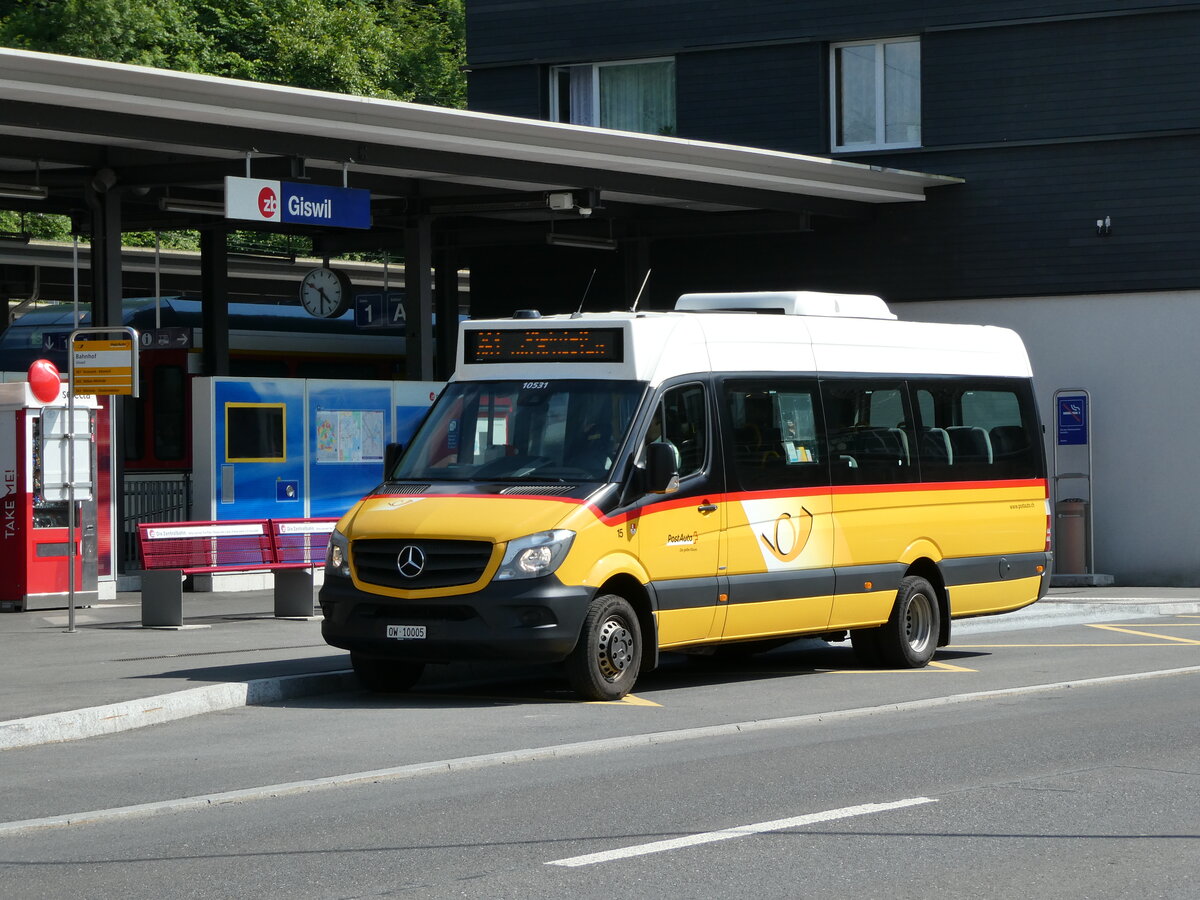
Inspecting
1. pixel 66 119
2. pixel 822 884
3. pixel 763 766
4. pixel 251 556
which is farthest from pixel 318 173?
pixel 822 884

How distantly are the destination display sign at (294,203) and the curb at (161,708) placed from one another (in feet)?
23.2

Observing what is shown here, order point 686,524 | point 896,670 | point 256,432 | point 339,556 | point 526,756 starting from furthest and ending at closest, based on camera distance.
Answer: point 256,432 < point 896,670 < point 686,524 < point 339,556 < point 526,756

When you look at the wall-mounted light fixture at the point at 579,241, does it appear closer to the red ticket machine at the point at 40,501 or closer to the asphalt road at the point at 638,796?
the red ticket machine at the point at 40,501

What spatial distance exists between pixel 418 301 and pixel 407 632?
520 inches

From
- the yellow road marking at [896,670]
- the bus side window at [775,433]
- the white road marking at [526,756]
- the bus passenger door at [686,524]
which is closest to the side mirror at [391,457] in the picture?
the bus passenger door at [686,524]

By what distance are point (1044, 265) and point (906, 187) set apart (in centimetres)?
214

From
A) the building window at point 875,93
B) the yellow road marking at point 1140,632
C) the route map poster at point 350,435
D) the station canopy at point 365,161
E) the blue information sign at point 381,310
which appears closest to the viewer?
the yellow road marking at point 1140,632

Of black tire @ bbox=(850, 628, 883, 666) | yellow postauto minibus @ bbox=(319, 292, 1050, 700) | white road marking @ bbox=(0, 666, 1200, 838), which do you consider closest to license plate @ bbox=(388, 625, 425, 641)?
yellow postauto minibus @ bbox=(319, 292, 1050, 700)

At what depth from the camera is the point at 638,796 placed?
877 cm

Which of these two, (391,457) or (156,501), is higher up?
(391,457)

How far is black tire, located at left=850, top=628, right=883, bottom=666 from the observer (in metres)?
15.0

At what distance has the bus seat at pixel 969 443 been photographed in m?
15.5

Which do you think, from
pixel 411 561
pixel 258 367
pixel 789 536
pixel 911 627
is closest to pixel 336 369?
pixel 258 367

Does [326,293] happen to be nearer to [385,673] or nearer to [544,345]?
[544,345]
